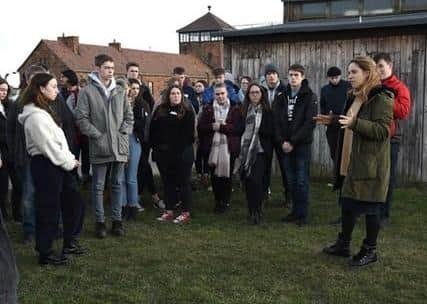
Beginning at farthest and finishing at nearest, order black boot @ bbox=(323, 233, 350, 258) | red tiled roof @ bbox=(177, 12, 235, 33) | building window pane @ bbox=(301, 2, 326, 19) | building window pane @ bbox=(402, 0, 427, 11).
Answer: red tiled roof @ bbox=(177, 12, 235, 33), building window pane @ bbox=(301, 2, 326, 19), building window pane @ bbox=(402, 0, 427, 11), black boot @ bbox=(323, 233, 350, 258)

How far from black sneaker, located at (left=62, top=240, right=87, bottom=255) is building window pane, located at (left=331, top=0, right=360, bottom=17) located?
13913mm

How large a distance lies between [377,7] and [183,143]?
38.7 ft

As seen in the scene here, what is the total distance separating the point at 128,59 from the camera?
63438 mm

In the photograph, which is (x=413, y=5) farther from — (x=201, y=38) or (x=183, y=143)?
(x=201, y=38)

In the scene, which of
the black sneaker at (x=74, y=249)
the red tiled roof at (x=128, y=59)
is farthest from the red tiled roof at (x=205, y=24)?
the black sneaker at (x=74, y=249)

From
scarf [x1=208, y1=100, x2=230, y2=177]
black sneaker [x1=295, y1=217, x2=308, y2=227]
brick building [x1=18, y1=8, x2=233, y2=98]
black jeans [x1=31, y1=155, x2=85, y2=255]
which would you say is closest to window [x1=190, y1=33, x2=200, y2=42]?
brick building [x1=18, y1=8, x2=233, y2=98]

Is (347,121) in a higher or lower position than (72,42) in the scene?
lower

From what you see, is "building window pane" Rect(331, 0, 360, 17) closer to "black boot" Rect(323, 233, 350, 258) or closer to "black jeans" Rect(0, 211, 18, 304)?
"black boot" Rect(323, 233, 350, 258)

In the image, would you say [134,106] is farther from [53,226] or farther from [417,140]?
[417,140]

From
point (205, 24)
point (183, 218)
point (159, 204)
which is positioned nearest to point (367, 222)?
point (183, 218)

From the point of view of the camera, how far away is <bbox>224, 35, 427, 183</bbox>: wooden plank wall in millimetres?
9562

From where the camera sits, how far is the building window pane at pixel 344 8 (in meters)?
17.7

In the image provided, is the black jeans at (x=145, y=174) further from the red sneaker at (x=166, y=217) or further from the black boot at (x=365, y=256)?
the black boot at (x=365, y=256)

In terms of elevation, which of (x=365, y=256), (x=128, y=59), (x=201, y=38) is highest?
(x=201, y=38)
